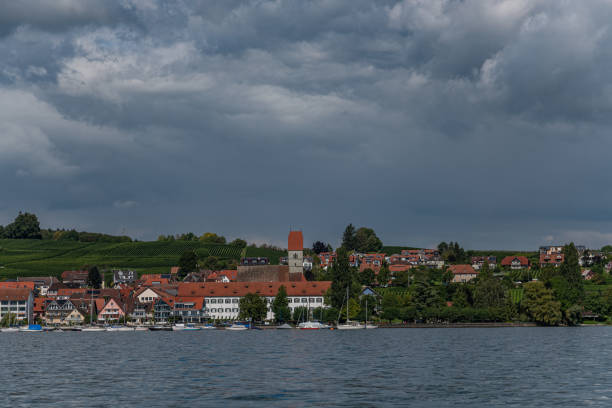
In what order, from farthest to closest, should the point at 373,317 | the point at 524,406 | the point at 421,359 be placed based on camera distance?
the point at 373,317 → the point at 421,359 → the point at 524,406

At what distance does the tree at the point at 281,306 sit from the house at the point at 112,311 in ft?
138

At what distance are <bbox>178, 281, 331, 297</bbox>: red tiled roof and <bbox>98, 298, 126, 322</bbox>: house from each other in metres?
15.2

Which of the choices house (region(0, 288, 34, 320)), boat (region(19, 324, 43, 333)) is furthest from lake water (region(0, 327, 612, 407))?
house (region(0, 288, 34, 320))

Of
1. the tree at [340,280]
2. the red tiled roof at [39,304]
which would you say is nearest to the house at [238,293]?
the tree at [340,280]

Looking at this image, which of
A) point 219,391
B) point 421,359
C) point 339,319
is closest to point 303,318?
point 339,319

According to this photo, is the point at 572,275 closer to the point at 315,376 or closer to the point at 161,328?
the point at 161,328

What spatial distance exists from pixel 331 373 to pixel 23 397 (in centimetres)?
2212

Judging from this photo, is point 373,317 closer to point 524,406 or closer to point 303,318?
point 303,318

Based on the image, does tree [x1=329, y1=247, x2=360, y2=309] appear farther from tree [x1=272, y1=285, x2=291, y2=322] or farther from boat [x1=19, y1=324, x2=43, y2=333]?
boat [x1=19, y1=324, x2=43, y2=333]

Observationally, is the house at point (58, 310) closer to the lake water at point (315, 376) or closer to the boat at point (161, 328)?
the boat at point (161, 328)

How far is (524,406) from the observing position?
3878 centimetres

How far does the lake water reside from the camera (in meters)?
41.3

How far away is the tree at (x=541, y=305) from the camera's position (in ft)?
463

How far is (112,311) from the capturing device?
184m
